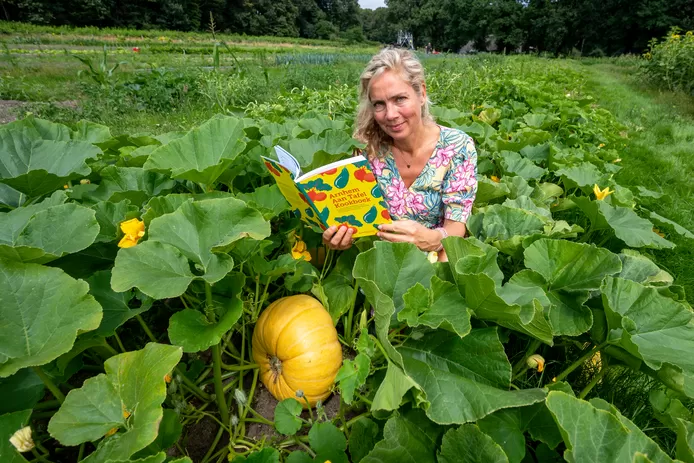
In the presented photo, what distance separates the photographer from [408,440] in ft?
3.40

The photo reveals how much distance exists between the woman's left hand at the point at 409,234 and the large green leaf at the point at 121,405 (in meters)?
0.88

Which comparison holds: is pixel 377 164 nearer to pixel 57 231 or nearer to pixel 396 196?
pixel 396 196

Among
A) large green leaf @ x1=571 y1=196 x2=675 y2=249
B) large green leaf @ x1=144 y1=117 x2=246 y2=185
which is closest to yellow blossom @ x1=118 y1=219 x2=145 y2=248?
large green leaf @ x1=144 y1=117 x2=246 y2=185

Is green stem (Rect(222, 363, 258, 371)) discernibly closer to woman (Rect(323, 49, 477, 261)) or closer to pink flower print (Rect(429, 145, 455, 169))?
woman (Rect(323, 49, 477, 261))

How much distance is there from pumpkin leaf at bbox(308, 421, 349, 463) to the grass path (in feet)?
7.48

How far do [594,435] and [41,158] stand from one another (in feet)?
6.74

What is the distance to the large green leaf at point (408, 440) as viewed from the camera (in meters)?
0.98

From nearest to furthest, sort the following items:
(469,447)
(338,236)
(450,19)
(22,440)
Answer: (22,440)
(469,447)
(338,236)
(450,19)

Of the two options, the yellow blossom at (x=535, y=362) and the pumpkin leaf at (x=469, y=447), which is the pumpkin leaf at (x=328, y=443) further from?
the yellow blossom at (x=535, y=362)

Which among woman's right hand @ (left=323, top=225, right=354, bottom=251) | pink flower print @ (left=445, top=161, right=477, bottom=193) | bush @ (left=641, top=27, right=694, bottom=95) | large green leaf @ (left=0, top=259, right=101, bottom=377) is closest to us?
large green leaf @ (left=0, top=259, right=101, bottom=377)

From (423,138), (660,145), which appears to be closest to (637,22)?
(660,145)

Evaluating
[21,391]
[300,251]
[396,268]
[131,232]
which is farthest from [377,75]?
[21,391]

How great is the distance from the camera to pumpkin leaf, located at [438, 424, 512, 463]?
0.93 m

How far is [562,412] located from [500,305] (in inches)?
11.2
